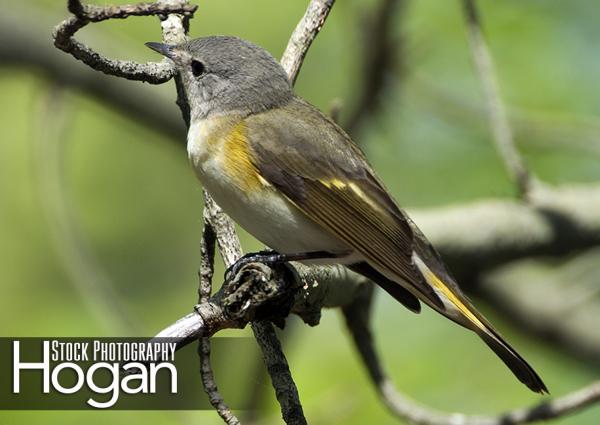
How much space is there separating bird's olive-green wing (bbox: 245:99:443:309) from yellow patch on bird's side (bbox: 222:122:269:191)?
0.09 ft

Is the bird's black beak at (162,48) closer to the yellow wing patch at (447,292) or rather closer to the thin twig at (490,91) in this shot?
the yellow wing patch at (447,292)

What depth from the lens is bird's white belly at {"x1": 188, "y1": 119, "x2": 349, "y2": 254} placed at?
125 inches

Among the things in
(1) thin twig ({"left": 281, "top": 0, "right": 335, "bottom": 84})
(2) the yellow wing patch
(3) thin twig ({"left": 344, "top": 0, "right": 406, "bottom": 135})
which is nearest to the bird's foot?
(2) the yellow wing patch

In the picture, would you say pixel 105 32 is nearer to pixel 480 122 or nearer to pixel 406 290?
pixel 480 122

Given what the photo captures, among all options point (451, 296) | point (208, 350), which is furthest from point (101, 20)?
point (451, 296)

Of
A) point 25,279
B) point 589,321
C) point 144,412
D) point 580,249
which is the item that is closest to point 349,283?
point 144,412

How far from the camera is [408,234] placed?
346 cm

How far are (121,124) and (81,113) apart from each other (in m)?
0.67

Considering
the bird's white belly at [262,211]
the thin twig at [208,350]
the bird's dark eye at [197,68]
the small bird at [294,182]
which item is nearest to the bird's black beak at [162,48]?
the small bird at [294,182]

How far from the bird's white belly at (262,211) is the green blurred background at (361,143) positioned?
0.97m

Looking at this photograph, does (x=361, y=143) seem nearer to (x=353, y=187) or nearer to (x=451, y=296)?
(x=353, y=187)

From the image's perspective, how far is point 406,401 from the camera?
381 centimetres

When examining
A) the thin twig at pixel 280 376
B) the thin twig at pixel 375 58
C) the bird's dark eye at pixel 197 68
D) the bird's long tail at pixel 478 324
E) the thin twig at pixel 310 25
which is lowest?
the thin twig at pixel 280 376

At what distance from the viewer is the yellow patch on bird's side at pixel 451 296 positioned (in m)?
3.23
